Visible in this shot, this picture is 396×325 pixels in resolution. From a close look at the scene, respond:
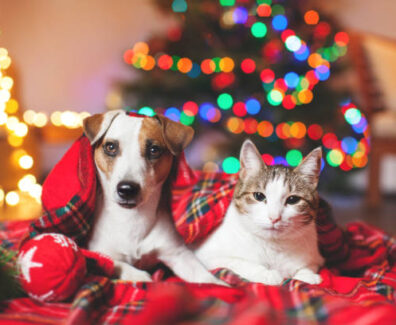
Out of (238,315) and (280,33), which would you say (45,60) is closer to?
(280,33)

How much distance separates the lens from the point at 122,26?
443 centimetres

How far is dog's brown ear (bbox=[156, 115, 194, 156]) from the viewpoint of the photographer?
4.15ft

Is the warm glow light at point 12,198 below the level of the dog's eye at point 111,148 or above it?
below

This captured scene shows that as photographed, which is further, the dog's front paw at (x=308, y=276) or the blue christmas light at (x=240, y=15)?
the blue christmas light at (x=240, y=15)

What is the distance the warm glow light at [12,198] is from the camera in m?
3.08

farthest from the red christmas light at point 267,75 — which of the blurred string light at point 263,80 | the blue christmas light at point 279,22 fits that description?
the blue christmas light at point 279,22

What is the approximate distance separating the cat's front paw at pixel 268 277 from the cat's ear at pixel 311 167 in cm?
30

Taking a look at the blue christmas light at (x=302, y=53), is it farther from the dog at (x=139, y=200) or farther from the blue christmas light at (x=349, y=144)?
the dog at (x=139, y=200)

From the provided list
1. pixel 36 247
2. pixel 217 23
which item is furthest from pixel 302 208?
pixel 217 23

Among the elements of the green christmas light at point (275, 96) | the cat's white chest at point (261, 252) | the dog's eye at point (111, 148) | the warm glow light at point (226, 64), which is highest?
the warm glow light at point (226, 64)

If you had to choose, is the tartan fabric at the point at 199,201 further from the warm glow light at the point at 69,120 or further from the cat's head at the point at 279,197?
the warm glow light at the point at 69,120

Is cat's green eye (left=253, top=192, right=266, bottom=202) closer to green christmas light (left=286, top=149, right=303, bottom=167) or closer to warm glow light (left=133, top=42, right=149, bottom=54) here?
green christmas light (left=286, top=149, right=303, bottom=167)

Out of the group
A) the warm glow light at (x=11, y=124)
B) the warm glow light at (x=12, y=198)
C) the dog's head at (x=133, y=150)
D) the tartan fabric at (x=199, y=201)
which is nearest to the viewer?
the dog's head at (x=133, y=150)

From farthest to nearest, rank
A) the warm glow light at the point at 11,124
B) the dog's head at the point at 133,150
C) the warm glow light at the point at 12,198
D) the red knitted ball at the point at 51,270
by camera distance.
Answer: the warm glow light at the point at 11,124 → the warm glow light at the point at 12,198 → the dog's head at the point at 133,150 → the red knitted ball at the point at 51,270
